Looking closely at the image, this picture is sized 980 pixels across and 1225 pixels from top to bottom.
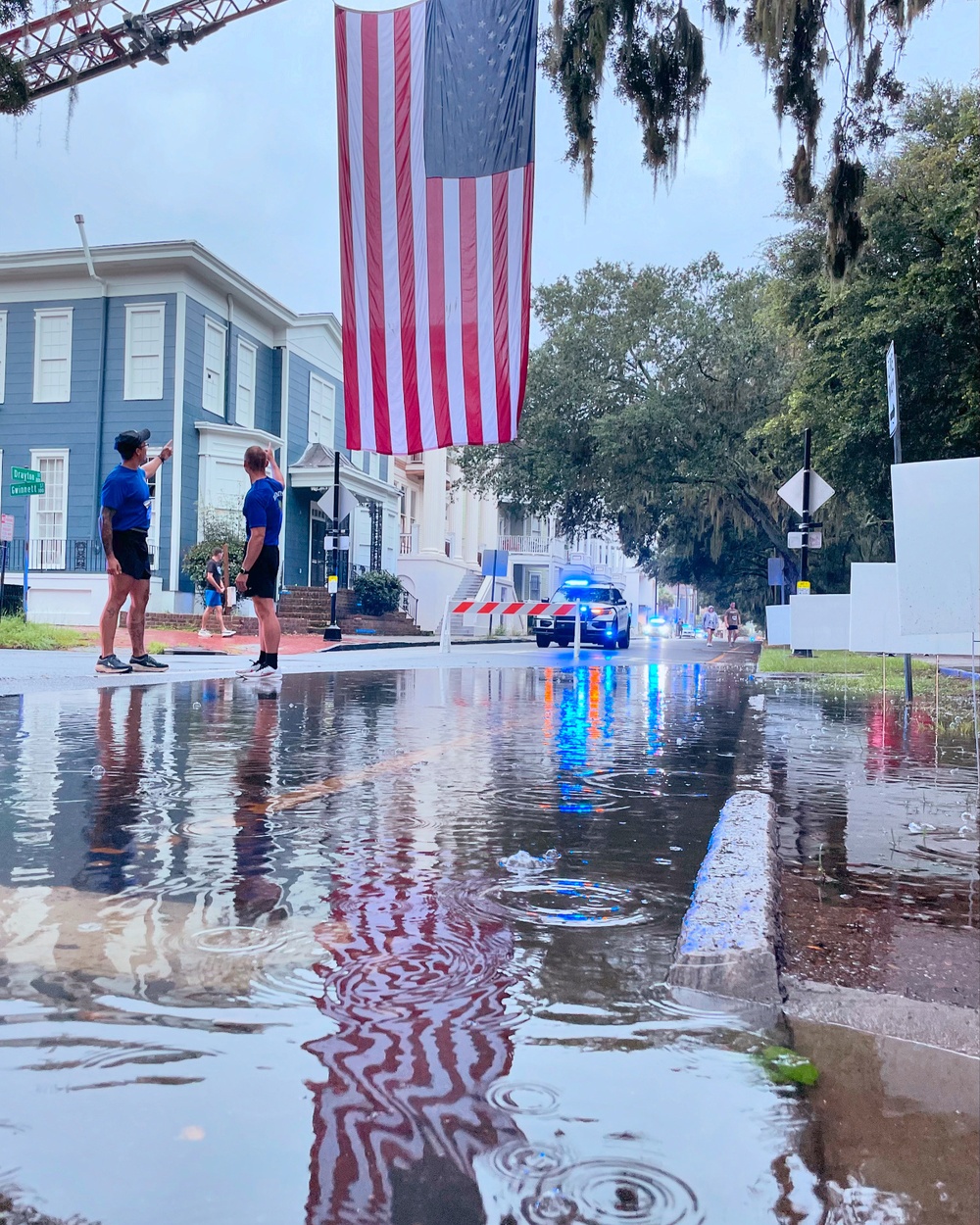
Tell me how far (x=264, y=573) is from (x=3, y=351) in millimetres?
23959

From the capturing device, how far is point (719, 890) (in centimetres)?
311

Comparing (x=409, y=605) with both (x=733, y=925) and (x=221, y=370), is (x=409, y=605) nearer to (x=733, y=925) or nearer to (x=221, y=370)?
(x=221, y=370)

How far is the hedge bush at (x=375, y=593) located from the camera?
115 ft

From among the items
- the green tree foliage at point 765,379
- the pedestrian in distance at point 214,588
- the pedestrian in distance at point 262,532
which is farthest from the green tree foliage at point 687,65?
the pedestrian in distance at point 214,588

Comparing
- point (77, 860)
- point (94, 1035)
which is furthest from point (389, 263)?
point (94, 1035)

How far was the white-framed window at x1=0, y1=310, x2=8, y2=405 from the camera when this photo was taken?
3095 centimetres

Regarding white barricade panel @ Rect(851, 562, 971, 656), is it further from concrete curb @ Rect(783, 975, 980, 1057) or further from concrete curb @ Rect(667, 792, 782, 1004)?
concrete curb @ Rect(783, 975, 980, 1057)

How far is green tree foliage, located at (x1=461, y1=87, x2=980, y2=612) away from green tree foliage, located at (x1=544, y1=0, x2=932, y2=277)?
21.2ft

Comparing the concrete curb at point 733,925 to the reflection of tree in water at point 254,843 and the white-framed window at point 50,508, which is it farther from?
the white-framed window at point 50,508

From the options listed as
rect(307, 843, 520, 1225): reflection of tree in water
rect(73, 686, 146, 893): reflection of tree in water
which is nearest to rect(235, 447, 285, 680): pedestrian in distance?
rect(73, 686, 146, 893): reflection of tree in water

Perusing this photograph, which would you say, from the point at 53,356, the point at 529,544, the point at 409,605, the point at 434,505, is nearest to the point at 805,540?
the point at 53,356

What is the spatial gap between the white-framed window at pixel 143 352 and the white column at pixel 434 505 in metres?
15.1

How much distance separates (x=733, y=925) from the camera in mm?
2760

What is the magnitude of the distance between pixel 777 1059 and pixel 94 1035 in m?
1.27
